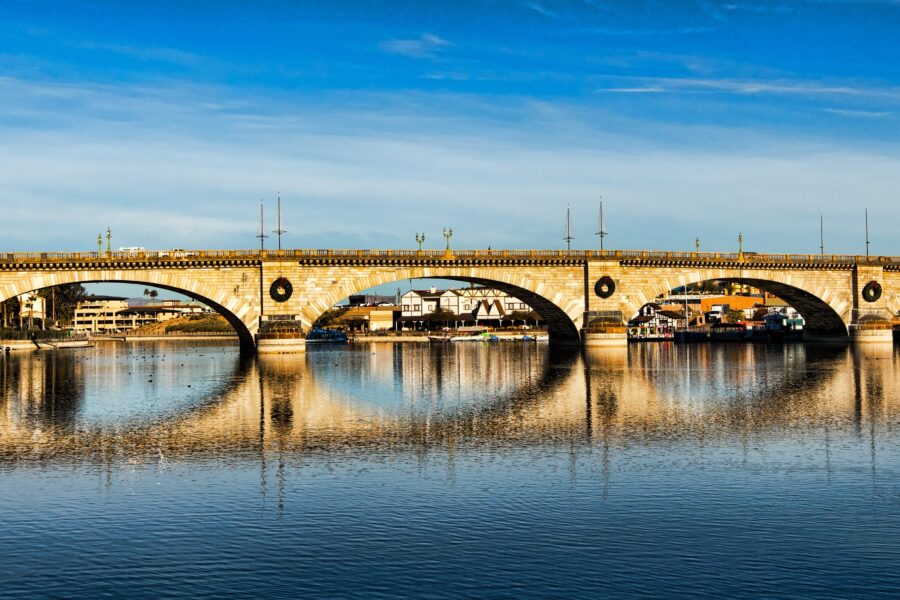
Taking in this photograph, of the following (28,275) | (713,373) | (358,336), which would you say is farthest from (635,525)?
(358,336)

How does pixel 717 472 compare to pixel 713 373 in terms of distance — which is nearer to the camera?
pixel 717 472

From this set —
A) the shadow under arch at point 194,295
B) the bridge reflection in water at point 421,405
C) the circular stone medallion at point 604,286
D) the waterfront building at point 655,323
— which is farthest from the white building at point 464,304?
the bridge reflection in water at point 421,405

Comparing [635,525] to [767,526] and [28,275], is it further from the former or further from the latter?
[28,275]

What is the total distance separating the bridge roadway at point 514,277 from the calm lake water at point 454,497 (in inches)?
1356

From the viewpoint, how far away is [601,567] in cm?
1363

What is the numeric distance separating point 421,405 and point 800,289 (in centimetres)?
6497

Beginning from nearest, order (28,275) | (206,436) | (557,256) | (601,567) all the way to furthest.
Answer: (601,567)
(206,436)
(28,275)
(557,256)

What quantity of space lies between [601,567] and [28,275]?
6435 cm

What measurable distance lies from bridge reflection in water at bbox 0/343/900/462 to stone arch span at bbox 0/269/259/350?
8.33m

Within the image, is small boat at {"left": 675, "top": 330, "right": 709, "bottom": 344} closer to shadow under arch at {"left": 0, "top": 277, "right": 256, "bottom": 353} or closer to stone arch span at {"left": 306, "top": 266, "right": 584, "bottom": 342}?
stone arch span at {"left": 306, "top": 266, "right": 584, "bottom": 342}

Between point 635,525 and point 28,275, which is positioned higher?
point 28,275

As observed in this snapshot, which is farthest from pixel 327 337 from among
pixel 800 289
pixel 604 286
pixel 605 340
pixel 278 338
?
pixel 800 289

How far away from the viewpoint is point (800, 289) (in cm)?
9062

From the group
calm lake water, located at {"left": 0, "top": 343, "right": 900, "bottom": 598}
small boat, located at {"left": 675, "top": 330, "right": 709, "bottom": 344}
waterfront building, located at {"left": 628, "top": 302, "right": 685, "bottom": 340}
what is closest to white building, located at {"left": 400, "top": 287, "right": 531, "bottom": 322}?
waterfront building, located at {"left": 628, "top": 302, "right": 685, "bottom": 340}
